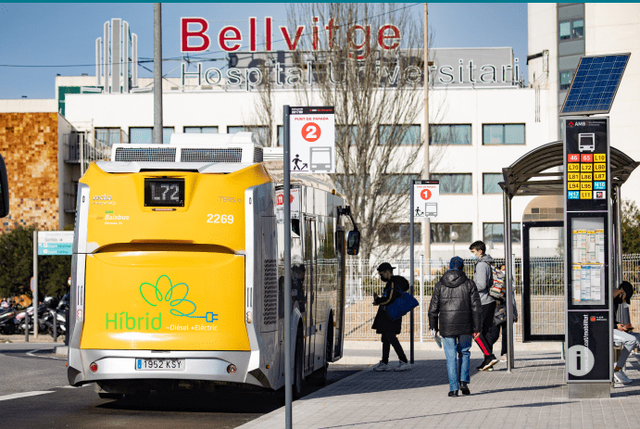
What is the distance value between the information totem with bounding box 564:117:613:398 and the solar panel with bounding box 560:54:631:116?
331mm

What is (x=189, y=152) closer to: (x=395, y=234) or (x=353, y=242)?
(x=353, y=242)

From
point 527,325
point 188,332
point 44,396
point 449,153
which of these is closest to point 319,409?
point 188,332

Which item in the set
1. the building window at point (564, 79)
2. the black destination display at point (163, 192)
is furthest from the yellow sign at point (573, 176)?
the building window at point (564, 79)

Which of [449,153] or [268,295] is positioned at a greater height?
[449,153]

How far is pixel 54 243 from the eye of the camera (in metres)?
25.3

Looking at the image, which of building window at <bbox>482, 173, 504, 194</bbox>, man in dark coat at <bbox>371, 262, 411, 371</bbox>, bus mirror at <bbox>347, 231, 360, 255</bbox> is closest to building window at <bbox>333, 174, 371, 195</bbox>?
building window at <bbox>482, 173, 504, 194</bbox>

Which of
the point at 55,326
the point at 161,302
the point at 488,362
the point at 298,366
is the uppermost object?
the point at 161,302

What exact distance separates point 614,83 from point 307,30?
30.9 m

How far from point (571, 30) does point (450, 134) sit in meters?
10.3

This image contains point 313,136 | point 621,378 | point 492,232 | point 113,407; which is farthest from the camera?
point 492,232

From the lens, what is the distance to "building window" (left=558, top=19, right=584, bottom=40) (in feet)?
177

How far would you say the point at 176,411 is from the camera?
1089cm

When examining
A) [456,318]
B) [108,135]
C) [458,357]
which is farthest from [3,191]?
[108,135]

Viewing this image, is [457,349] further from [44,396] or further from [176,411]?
[44,396]
